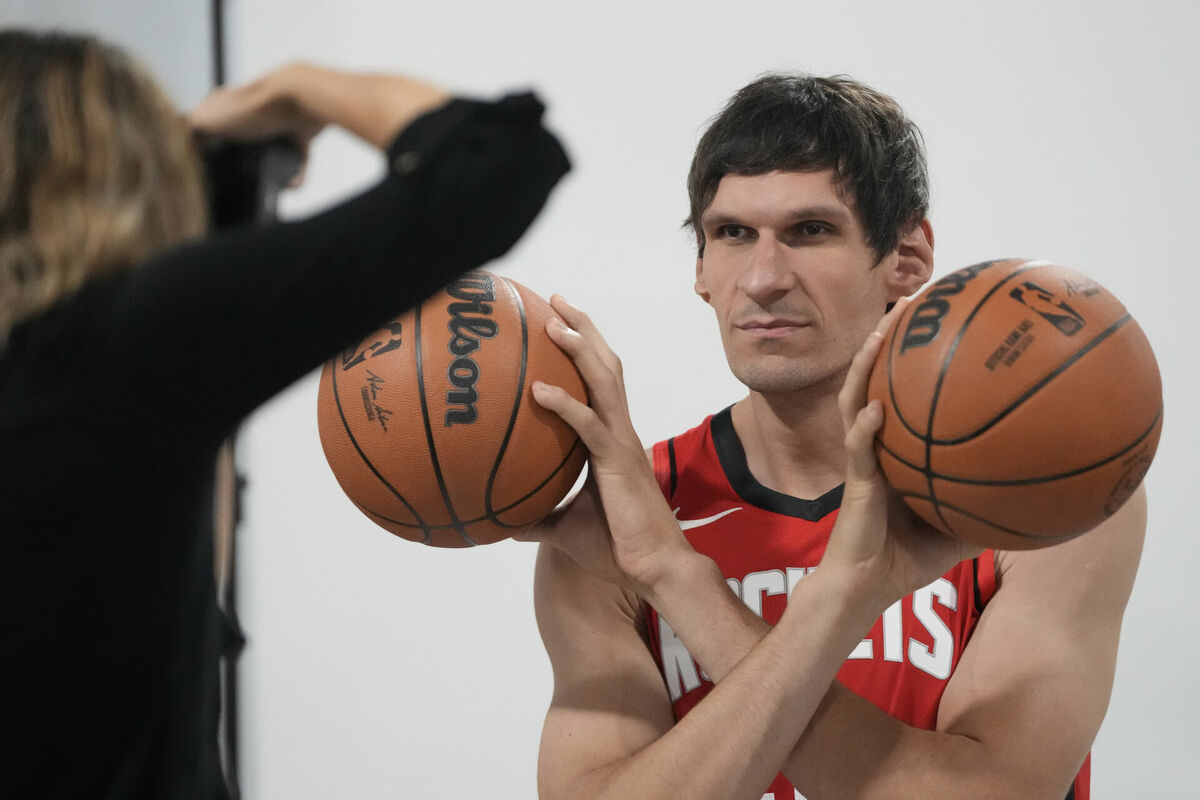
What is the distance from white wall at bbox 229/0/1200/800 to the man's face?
1.35 metres

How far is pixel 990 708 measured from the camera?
4.36 feet

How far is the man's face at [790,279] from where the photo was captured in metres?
1.49

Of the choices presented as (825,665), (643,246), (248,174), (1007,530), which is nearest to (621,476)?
(825,665)

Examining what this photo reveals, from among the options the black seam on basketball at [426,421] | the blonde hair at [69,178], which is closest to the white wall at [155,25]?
the black seam on basketball at [426,421]

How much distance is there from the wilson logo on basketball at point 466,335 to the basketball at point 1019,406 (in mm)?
447

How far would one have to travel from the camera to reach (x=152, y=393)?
2.45 feet

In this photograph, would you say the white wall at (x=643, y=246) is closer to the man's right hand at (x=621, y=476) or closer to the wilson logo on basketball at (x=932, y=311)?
the man's right hand at (x=621, y=476)

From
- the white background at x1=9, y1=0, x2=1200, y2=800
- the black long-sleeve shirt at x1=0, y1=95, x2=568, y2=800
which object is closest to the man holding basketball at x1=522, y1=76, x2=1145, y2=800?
the black long-sleeve shirt at x1=0, y1=95, x2=568, y2=800

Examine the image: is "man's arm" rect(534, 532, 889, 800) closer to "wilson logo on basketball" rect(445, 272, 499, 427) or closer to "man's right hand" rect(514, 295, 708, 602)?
"man's right hand" rect(514, 295, 708, 602)

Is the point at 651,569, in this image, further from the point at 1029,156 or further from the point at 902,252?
the point at 1029,156

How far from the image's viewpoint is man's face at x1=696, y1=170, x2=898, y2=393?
4.87 feet

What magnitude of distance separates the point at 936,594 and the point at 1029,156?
1739 millimetres

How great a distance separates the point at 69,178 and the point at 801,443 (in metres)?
1.08
